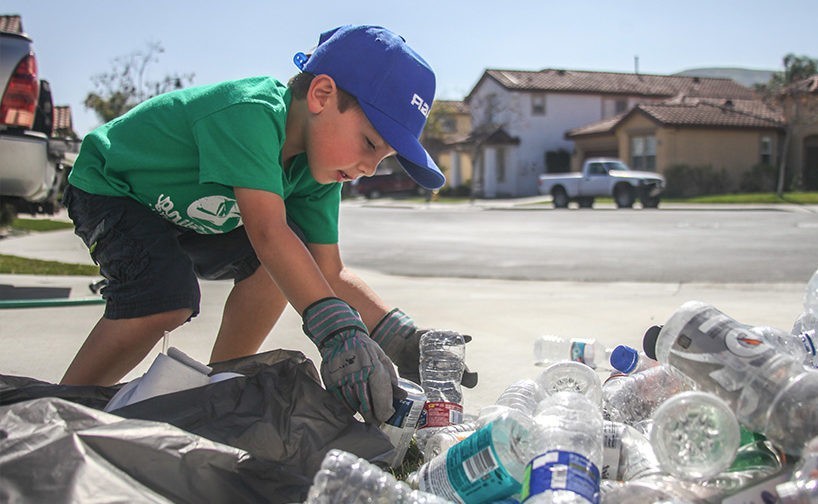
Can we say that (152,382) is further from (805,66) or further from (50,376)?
(805,66)

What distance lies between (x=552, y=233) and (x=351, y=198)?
37.6m

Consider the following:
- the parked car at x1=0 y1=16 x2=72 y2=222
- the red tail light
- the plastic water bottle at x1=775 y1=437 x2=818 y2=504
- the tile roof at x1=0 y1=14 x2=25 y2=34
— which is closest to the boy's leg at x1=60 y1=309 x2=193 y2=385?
the plastic water bottle at x1=775 y1=437 x2=818 y2=504

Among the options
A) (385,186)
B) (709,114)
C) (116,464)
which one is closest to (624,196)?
(709,114)

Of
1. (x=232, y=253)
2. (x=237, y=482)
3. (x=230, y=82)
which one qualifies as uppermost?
(x=230, y=82)

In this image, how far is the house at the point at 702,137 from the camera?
133 feet

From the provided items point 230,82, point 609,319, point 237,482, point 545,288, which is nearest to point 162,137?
point 230,82

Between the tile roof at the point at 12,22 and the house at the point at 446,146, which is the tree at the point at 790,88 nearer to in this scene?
the house at the point at 446,146

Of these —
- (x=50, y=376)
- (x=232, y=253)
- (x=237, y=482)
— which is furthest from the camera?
(x=50, y=376)

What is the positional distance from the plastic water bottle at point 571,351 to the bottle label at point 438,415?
145 centimetres

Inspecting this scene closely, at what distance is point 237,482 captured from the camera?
2.12m

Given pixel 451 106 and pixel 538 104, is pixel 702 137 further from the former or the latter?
pixel 451 106

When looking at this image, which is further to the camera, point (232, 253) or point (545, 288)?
point (545, 288)

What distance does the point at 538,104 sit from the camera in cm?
5097

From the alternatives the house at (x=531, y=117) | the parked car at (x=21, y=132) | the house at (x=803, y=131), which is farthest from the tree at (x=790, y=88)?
the parked car at (x=21, y=132)
